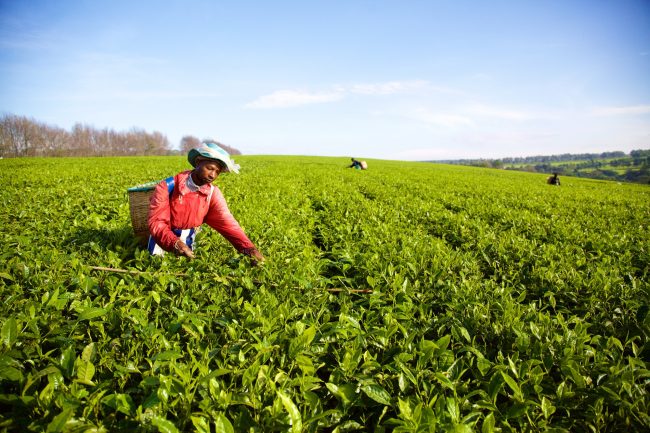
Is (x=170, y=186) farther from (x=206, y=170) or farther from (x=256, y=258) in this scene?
(x=256, y=258)

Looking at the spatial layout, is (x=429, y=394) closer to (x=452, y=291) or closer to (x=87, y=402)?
(x=452, y=291)

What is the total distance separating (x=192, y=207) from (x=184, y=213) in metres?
0.13

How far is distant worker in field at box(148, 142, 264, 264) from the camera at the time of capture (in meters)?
3.50

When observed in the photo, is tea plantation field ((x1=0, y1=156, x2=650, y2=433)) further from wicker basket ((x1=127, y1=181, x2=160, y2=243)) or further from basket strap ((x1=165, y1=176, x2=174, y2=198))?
basket strap ((x1=165, y1=176, x2=174, y2=198))

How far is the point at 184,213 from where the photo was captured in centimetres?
388

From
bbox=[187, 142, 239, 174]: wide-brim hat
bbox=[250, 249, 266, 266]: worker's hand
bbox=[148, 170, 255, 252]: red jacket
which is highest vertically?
bbox=[187, 142, 239, 174]: wide-brim hat

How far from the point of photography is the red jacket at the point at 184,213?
11.5 feet

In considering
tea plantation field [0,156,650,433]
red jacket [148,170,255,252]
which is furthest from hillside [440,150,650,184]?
red jacket [148,170,255,252]

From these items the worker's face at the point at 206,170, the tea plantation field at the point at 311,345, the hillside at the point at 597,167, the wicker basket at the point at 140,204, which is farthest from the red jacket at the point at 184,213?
the hillside at the point at 597,167

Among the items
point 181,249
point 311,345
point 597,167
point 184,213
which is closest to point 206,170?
point 184,213

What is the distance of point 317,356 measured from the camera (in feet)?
7.02

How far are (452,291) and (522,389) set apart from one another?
1.27 meters

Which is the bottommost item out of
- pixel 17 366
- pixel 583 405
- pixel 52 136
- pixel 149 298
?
pixel 583 405

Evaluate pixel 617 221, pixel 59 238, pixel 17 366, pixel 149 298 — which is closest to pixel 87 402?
pixel 17 366
